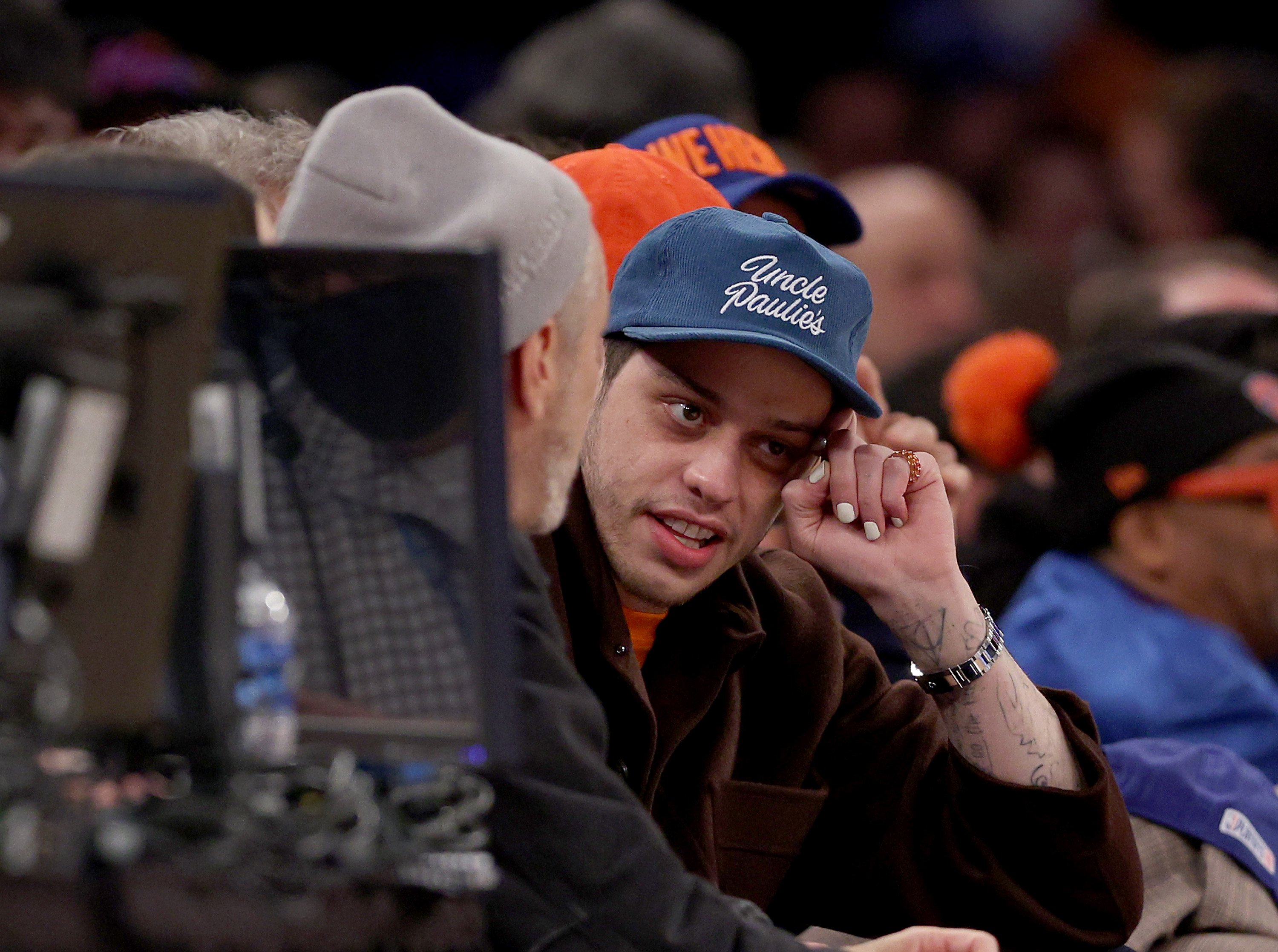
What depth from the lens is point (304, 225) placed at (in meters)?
1.15

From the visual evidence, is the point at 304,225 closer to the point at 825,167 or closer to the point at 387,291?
the point at 387,291

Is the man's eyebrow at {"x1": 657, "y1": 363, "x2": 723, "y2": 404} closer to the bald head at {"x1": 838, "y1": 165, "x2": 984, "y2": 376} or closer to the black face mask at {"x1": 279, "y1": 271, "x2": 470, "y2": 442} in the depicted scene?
the black face mask at {"x1": 279, "y1": 271, "x2": 470, "y2": 442}

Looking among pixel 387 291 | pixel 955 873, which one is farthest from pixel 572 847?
pixel 955 873

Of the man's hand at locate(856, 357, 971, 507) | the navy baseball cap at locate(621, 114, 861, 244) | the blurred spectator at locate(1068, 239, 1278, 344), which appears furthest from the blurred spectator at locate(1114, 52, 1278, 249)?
the man's hand at locate(856, 357, 971, 507)

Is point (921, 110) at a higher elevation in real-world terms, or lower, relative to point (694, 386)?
lower

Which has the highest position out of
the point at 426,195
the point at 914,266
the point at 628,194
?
the point at 426,195

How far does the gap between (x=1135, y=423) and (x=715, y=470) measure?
127cm

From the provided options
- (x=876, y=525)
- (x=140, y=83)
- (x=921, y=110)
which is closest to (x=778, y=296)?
(x=876, y=525)

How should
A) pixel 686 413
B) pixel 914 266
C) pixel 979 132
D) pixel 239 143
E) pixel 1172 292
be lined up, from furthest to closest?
pixel 979 132, pixel 914 266, pixel 1172 292, pixel 239 143, pixel 686 413

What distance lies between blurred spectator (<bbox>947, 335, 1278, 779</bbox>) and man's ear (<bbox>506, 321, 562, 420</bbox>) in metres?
1.45

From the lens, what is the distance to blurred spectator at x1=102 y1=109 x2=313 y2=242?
5.10 ft

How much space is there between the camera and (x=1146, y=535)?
268 centimetres

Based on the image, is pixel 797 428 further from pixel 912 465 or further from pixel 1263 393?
pixel 1263 393

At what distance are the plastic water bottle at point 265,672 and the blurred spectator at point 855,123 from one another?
4799 mm
